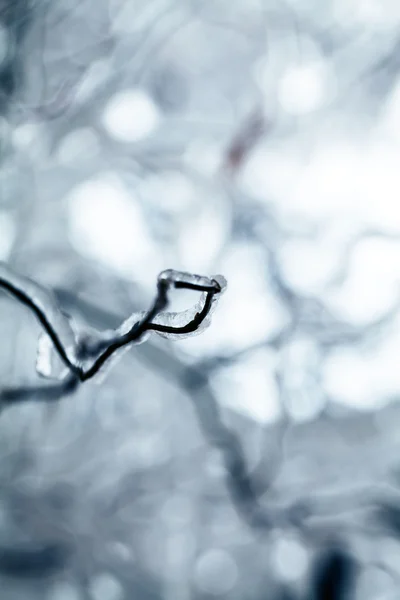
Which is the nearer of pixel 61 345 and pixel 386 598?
pixel 61 345

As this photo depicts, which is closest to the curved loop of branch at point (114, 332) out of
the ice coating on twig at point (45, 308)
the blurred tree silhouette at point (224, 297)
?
the ice coating on twig at point (45, 308)

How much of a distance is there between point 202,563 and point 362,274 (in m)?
0.38

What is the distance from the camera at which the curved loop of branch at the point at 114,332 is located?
220mm

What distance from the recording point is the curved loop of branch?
22cm

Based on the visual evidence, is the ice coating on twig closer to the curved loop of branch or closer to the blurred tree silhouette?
the curved loop of branch

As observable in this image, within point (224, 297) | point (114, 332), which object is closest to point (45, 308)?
point (114, 332)

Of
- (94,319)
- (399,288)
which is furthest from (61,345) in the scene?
(399,288)

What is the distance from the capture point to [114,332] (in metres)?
0.25

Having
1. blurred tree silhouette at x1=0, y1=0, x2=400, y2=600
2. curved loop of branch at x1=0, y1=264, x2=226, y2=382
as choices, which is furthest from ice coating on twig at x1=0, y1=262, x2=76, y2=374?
blurred tree silhouette at x1=0, y1=0, x2=400, y2=600

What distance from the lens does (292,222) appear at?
641 mm

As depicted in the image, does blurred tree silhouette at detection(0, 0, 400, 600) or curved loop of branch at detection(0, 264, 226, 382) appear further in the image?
blurred tree silhouette at detection(0, 0, 400, 600)

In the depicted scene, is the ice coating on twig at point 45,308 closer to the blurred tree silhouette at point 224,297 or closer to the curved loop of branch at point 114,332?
the curved loop of branch at point 114,332

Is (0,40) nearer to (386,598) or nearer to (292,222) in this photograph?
(292,222)

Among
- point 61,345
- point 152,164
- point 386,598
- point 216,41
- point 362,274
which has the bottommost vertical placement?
point 386,598
